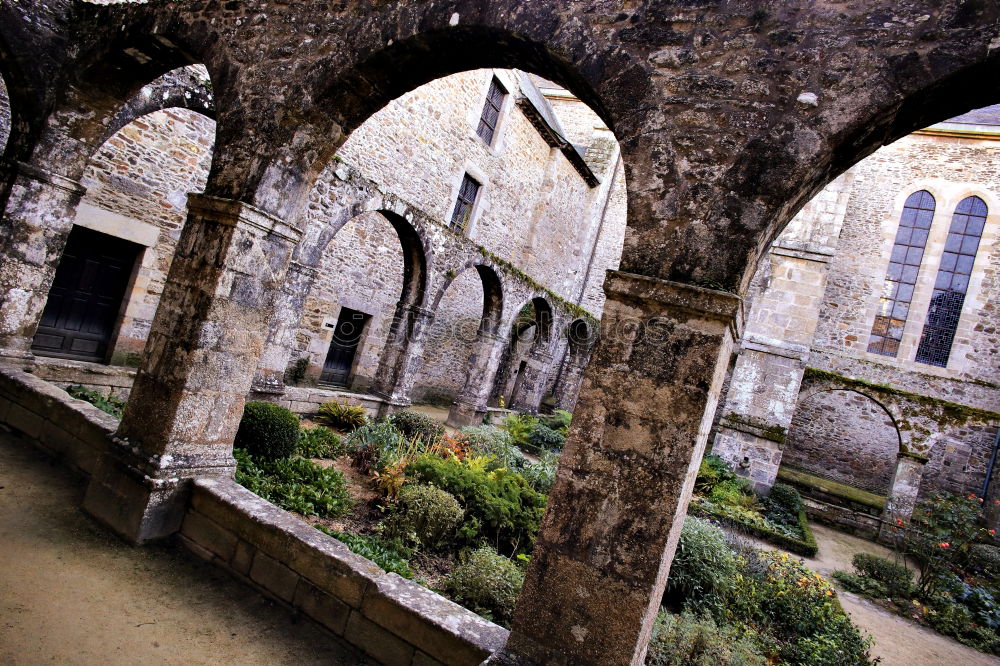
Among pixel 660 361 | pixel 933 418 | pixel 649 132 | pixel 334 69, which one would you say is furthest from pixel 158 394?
pixel 933 418

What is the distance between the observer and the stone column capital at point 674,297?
213cm

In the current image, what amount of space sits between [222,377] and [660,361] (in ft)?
9.45

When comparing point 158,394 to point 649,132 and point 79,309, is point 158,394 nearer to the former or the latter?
point 649,132

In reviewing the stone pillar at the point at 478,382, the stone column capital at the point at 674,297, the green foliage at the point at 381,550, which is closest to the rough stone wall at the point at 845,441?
the stone pillar at the point at 478,382

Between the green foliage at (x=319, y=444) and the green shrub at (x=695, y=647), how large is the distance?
3.93 meters

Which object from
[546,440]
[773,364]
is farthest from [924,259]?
[546,440]

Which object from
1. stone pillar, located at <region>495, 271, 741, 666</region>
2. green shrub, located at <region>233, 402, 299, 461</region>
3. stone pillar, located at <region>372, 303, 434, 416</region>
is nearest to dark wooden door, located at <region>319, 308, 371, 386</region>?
stone pillar, located at <region>372, 303, 434, 416</region>

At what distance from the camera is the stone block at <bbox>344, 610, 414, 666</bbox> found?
2574 mm

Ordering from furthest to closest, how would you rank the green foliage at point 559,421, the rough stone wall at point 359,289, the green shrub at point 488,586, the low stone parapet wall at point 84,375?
the green foliage at point 559,421
the rough stone wall at point 359,289
the low stone parapet wall at point 84,375
the green shrub at point 488,586

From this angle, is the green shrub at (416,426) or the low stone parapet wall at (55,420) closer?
the low stone parapet wall at (55,420)

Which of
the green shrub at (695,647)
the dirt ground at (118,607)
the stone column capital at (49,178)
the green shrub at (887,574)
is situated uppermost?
the stone column capital at (49,178)

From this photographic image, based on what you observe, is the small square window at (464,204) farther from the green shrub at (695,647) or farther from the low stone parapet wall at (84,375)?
the green shrub at (695,647)

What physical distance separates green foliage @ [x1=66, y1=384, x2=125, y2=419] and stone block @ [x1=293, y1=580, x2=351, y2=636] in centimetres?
366

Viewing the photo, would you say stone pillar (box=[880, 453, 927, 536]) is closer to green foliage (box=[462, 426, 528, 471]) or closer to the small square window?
green foliage (box=[462, 426, 528, 471])
